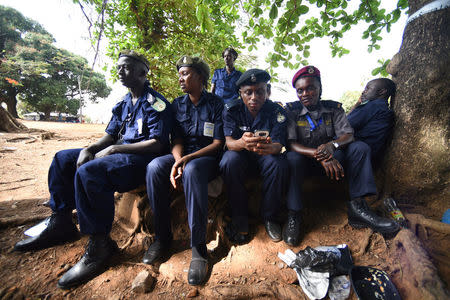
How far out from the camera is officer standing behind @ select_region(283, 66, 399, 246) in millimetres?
2092

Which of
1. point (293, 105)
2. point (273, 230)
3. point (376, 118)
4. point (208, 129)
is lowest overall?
point (273, 230)

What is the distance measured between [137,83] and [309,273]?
9.19 feet

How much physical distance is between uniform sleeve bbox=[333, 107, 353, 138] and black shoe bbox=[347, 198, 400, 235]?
84 centimetres

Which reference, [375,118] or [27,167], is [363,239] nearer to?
[375,118]

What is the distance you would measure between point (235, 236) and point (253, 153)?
3.21 feet

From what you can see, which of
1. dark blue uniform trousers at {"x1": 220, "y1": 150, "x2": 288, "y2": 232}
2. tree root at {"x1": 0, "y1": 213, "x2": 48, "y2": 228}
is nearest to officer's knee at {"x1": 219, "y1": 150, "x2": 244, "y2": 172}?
dark blue uniform trousers at {"x1": 220, "y1": 150, "x2": 288, "y2": 232}

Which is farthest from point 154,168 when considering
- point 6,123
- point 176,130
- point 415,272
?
point 6,123

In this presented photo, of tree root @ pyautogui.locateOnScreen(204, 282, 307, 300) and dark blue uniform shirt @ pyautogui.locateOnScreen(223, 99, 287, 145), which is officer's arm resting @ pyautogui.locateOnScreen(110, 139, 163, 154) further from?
tree root @ pyautogui.locateOnScreen(204, 282, 307, 300)

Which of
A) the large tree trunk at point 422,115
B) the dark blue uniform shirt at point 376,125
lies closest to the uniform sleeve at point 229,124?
the dark blue uniform shirt at point 376,125

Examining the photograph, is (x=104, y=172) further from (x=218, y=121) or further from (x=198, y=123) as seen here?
(x=218, y=121)

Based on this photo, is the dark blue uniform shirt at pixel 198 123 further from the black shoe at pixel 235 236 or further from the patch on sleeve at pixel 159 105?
the black shoe at pixel 235 236

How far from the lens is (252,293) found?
1.61m

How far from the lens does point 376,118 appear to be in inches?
98.4

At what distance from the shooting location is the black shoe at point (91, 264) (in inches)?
68.6
